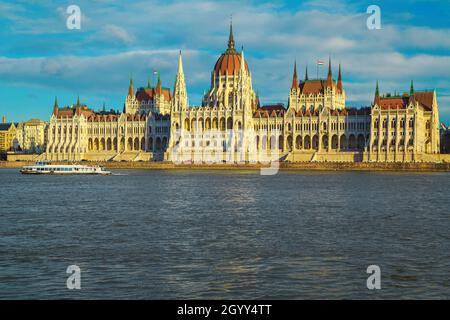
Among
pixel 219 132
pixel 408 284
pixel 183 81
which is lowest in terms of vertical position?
pixel 408 284

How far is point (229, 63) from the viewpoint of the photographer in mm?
153250

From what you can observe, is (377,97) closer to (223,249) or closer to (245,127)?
(245,127)

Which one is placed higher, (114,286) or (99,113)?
(99,113)

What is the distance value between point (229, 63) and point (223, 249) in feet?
429

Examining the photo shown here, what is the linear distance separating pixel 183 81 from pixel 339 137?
3833cm

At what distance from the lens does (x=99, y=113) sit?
17412 cm

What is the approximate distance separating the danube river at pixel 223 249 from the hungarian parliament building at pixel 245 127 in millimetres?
84784

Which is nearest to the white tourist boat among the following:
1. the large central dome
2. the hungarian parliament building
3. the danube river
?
the hungarian parliament building

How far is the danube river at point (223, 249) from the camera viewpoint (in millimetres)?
18438

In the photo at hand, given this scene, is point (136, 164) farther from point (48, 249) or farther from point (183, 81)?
point (48, 249)

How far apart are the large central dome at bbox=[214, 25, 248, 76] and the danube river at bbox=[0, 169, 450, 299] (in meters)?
109

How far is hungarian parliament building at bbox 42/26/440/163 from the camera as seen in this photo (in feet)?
420

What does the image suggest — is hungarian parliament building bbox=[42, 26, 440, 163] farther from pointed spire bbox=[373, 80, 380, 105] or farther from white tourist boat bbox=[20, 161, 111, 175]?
white tourist boat bbox=[20, 161, 111, 175]
